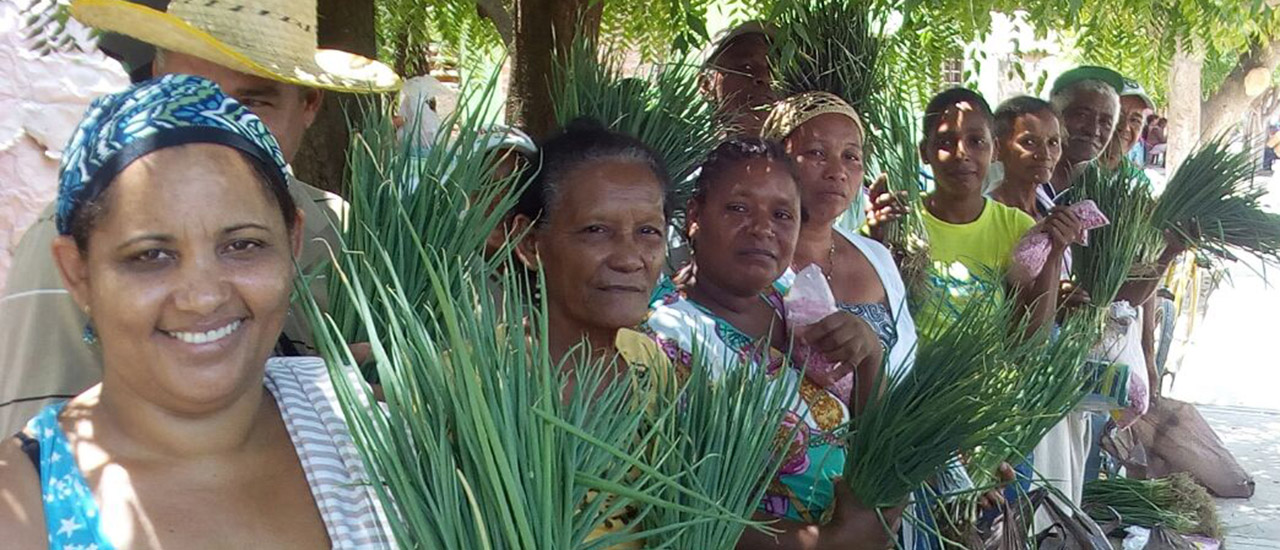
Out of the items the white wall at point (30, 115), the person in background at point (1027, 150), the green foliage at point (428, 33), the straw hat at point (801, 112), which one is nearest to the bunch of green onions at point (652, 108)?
the straw hat at point (801, 112)

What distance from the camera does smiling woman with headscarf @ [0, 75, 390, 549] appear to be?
1.17 meters

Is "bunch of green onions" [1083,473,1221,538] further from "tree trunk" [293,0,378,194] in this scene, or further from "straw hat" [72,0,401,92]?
"straw hat" [72,0,401,92]

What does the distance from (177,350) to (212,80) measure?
0.59 m

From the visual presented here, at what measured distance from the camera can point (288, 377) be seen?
4.45 ft

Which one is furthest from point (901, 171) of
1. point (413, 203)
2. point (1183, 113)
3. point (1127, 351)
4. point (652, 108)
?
point (1183, 113)

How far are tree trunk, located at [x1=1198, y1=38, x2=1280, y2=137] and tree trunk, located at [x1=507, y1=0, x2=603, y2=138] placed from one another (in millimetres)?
5903

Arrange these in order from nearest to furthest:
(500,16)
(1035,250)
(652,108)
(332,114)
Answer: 1. (652,108)
2. (1035,250)
3. (332,114)
4. (500,16)

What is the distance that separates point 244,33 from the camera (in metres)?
1.77

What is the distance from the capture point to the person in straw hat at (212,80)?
4.87 feet

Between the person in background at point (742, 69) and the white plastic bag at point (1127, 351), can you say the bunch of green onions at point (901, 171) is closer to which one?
the person in background at point (742, 69)

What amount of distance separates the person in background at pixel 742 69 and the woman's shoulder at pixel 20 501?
2.35 meters

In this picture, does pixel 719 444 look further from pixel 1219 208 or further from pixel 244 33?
pixel 1219 208

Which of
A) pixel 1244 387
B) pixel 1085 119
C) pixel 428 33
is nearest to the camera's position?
pixel 1085 119

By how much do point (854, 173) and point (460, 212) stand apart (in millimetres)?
1203
